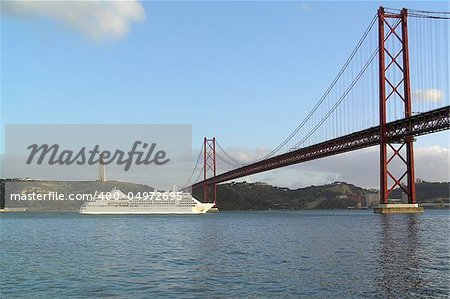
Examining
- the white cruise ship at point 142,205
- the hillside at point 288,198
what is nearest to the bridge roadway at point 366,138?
the white cruise ship at point 142,205

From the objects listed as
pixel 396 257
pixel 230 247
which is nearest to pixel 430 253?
pixel 396 257

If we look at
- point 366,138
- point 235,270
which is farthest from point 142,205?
point 235,270

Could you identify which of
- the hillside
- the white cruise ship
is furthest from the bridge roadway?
the hillside

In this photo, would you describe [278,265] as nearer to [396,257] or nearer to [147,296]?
[396,257]

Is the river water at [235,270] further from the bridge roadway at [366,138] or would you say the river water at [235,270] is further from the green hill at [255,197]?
the green hill at [255,197]

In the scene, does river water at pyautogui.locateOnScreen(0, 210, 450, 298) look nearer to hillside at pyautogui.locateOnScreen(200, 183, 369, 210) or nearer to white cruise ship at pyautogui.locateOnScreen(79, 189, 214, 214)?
white cruise ship at pyautogui.locateOnScreen(79, 189, 214, 214)

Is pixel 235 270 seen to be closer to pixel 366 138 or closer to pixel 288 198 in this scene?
pixel 366 138

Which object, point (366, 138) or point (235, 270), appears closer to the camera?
point (235, 270)
